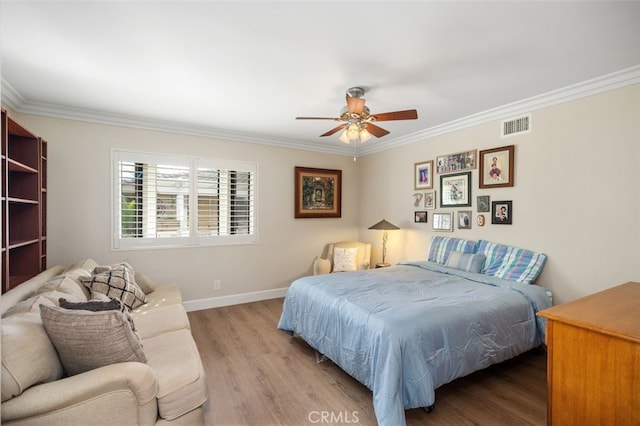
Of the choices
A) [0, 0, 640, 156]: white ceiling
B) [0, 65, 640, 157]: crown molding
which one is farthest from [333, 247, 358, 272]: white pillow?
[0, 0, 640, 156]: white ceiling

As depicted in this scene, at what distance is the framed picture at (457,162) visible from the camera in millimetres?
3760

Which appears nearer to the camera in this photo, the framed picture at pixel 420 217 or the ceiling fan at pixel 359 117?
the ceiling fan at pixel 359 117

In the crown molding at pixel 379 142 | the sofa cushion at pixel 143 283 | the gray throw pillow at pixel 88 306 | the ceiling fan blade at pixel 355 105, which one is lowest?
the sofa cushion at pixel 143 283

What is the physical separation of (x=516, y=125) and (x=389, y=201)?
2065 millimetres

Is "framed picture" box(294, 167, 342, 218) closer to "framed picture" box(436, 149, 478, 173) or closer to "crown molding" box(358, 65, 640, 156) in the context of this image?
"crown molding" box(358, 65, 640, 156)

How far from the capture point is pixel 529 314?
8.59 ft

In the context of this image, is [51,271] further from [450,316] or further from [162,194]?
[450,316]

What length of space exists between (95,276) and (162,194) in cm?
151

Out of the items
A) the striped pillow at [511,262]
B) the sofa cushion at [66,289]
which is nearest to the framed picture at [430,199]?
the striped pillow at [511,262]

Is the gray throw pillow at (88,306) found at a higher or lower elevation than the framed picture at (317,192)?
lower

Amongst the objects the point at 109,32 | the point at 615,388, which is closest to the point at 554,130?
the point at 615,388

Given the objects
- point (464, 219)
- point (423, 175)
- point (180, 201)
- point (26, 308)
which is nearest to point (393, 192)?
point (423, 175)

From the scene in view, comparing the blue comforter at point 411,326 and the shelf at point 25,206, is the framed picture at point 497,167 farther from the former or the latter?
the shelf at point 25,206

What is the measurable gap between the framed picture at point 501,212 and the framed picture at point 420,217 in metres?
0.97
